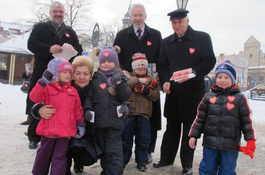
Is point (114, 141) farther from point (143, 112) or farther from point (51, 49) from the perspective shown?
point (51, 49)

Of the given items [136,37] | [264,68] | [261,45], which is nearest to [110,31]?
[136,37]

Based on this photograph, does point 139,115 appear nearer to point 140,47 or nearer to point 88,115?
point 88,115

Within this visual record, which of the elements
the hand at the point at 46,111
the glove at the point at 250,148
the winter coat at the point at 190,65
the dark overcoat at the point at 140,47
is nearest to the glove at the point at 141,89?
the winter coat at the point at 190,65

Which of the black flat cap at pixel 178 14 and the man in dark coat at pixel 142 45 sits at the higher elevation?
the black flat cap at pixel 178 14

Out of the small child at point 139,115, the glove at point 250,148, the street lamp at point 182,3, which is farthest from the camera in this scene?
the street lamp at point 182,3

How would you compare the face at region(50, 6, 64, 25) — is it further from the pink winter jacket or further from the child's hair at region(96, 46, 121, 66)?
the pink winter jacket

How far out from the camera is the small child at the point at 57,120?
2.74m

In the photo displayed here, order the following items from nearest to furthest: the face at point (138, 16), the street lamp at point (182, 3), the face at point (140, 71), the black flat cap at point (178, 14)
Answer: the black flat cap at point (178, 14)
the face at point (140, 71)
the face at point (138, 16)
the street lamp at point (182, 3)

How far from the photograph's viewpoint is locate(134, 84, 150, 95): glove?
3.57m

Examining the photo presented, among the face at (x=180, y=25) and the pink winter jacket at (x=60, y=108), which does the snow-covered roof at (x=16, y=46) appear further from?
the pink winter jacket at (x=60, y=108)

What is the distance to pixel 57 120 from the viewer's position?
2.77 meters

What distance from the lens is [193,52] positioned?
361 cm

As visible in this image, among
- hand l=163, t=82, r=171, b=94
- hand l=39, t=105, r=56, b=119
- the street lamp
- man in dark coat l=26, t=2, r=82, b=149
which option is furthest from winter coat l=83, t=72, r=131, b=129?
the street lamp

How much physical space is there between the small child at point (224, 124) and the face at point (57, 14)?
2.73 m
